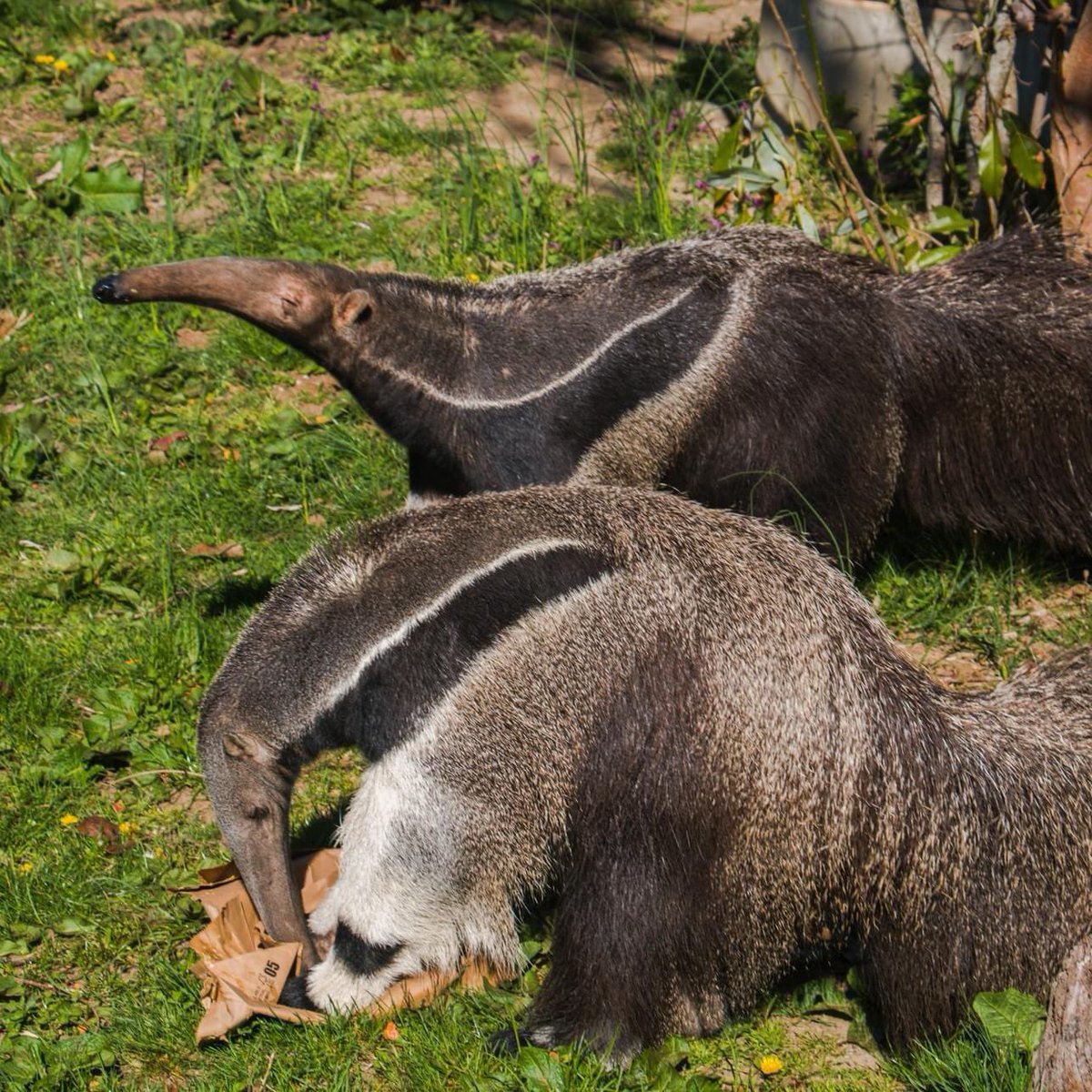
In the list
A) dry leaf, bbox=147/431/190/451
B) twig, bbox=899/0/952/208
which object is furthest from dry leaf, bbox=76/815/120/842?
twig, bbox=899/0/952/208

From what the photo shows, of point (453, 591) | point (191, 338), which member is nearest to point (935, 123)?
point (191, 338)

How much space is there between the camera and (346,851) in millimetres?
4320

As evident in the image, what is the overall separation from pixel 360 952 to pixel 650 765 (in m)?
1.13

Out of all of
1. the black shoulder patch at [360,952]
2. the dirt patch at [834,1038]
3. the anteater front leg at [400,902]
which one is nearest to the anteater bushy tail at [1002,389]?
the dirt patch at [834,1038]

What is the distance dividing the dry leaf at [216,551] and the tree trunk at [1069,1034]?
14.1ft

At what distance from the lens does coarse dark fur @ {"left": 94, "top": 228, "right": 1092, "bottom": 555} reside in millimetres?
5793

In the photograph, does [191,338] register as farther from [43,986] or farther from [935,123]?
[43,986]

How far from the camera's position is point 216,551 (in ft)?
22.4

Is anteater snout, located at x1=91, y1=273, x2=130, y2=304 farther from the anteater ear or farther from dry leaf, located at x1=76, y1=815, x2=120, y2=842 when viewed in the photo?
dry leaf, located at x1=76, y1=815, x2=120, y2=842

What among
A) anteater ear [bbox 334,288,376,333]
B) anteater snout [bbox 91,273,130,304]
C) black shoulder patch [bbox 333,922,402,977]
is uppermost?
anteater snout [bbox 91,273,130,304]

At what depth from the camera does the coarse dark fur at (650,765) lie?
→ 12.8 ft

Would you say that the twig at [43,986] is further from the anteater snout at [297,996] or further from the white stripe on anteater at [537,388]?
the white stripe on anteater at [537,388]

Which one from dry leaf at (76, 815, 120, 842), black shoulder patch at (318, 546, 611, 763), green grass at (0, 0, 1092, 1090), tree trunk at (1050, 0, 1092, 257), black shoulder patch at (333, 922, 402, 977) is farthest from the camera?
tree trunk at (1050, 0, 1092, 257)

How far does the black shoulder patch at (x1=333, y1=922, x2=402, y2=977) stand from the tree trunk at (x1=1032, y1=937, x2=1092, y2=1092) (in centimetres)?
185
